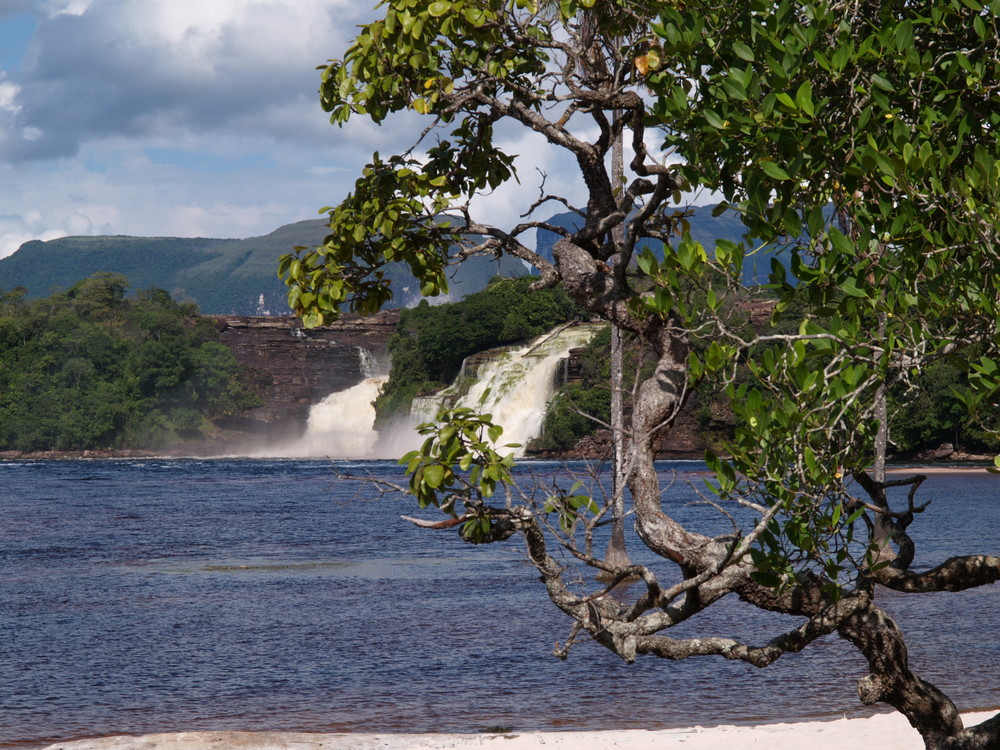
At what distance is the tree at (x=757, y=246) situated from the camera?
13.6 ft

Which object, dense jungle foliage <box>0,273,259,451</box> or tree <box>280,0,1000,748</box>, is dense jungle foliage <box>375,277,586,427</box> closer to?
dense jungle foliage <box>0,273,259,451</box>

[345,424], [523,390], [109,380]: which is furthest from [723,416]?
[109,380]

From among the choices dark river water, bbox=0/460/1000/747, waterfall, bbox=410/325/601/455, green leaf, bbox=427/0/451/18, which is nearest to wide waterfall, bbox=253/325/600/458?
waterfall, bbox=410/325/601/455

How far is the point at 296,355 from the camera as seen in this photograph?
11438cm

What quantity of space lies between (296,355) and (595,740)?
4228 inches

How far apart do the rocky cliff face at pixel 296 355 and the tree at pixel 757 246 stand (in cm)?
10411

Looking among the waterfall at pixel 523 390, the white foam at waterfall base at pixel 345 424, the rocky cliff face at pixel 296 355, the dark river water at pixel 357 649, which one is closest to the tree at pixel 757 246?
the dark river water at pixel 357 649

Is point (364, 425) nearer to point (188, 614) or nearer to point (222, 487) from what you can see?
point (222, 487)

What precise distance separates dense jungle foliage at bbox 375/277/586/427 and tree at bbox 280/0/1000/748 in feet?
265

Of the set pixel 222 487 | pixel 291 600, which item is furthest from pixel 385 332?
pixel 291 600

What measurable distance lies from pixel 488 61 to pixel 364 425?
85.7m

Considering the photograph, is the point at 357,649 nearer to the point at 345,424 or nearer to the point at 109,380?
the point at 345,424

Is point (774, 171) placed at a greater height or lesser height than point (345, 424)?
greater

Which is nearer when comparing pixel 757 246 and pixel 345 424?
pixel 757 246
